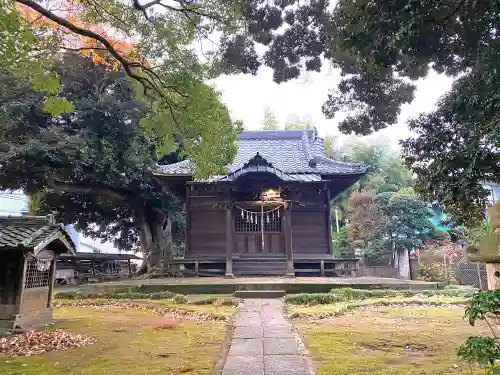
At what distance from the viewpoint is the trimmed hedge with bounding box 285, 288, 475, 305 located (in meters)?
10.6

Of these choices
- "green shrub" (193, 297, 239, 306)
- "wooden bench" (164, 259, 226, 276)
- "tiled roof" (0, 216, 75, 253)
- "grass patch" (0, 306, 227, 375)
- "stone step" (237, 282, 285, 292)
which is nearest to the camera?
"grass patch" (0, 306, 227, 375)

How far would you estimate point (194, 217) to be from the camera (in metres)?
17.6

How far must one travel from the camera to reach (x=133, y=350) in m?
5.38

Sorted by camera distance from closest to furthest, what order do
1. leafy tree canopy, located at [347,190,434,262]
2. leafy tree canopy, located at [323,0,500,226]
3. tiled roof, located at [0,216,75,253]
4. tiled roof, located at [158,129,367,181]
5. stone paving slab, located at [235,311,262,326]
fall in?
1. leafy tree canopy, located at [323,0,500,226]
2. tiled roof, located at [0,216,75,253]
3. stone paving slab, located at [235,311,262,326]
4. tiled roof, located at [158,129,367,181]
5. leafy tree canopy, located at [347,190,434,262]

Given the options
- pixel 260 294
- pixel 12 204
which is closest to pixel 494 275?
pixel 260 294

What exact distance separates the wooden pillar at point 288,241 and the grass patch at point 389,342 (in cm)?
668

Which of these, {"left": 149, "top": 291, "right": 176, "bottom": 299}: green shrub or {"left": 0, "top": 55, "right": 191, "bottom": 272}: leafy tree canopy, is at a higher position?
{"left": 0, "top": 55, "right": 191, "bottom": 272}: leafy tree canopy

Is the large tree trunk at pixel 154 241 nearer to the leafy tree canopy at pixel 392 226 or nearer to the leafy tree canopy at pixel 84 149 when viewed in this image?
the leafy tree canopy at pixel 84 149

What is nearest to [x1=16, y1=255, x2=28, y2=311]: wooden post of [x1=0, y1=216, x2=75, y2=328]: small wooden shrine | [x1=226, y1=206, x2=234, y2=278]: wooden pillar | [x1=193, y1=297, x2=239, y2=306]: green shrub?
[x1=0, y1=216, x2=75, y2=328]: small wooden shrine

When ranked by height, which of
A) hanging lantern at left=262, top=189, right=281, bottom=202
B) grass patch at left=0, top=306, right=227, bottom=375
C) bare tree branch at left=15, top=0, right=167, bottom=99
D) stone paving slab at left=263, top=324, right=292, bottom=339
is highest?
bare tree branch at left=15, top=0, right=167, bottom=99

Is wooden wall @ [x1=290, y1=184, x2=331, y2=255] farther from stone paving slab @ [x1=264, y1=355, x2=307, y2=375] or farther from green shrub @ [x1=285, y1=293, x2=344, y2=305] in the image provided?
stone paving slab @ [x1=264, y1=355, x2=307, y2=375]

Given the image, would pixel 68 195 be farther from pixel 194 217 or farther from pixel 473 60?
pixel 473 60

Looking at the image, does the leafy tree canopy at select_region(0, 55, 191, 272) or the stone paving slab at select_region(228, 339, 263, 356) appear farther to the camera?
the leafy tree canopy at select_region(0, 55, 191, 272)

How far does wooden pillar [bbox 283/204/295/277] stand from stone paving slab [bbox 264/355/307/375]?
10.6 meters
